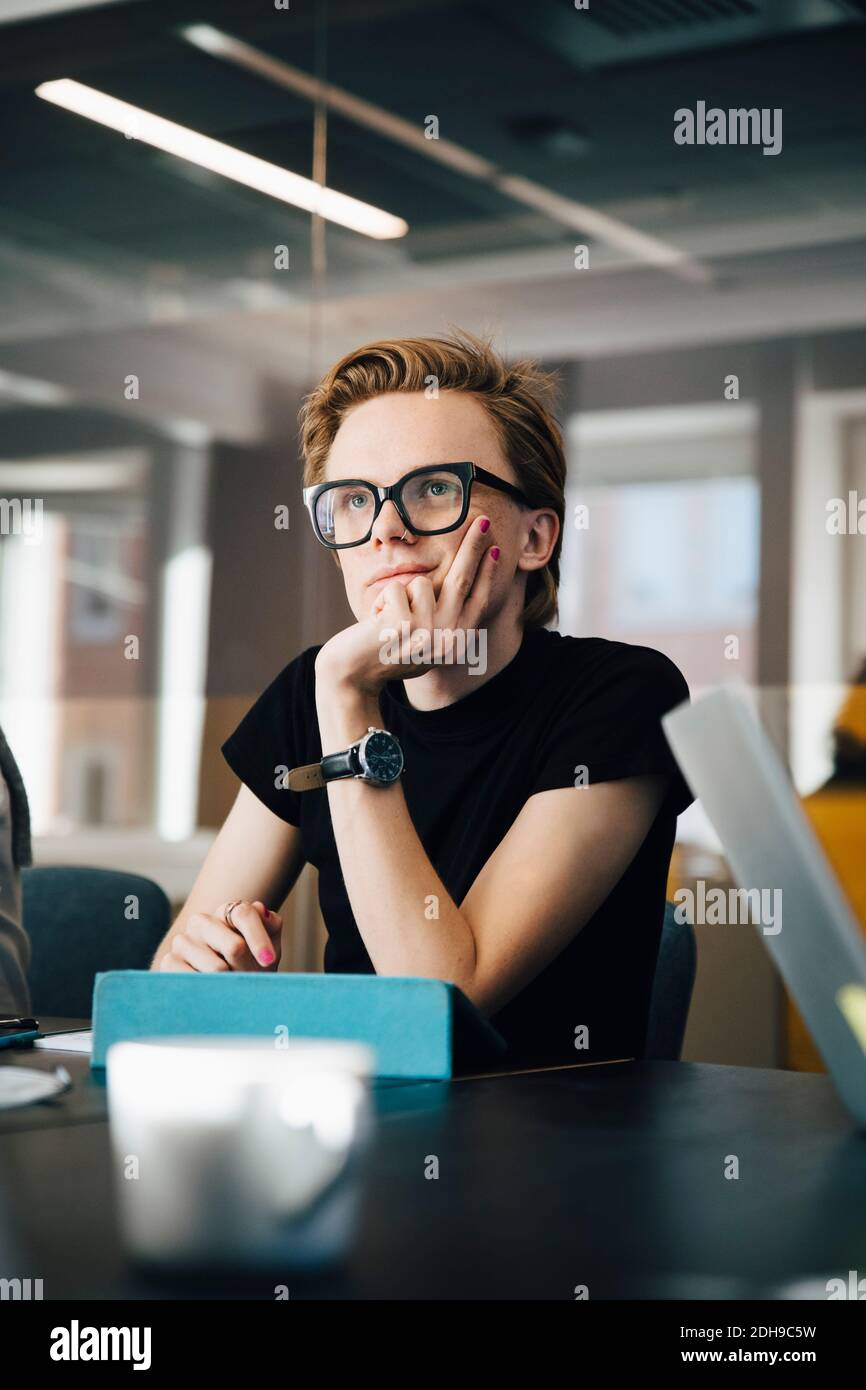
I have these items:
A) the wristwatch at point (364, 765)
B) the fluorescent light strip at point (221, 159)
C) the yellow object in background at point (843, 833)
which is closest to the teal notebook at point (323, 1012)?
the wristwatch at point (364, 765)

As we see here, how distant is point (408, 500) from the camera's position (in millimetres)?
1602

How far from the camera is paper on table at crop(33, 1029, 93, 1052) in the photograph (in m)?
1.26

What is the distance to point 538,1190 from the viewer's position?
0.72m

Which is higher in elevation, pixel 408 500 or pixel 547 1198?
pixel 408 500

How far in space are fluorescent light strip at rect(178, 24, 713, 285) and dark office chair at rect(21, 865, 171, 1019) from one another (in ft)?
6.91

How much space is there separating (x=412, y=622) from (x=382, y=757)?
17cm

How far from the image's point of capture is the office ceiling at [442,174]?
3.35 m

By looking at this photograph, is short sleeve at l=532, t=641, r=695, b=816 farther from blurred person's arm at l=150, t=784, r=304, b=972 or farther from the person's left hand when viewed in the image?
blurred person's arm at l=150, t=784, r=304, b=972

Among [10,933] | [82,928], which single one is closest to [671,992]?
[10,933]

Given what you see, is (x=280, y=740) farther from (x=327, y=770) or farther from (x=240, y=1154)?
Result: (x=240, y=1154)

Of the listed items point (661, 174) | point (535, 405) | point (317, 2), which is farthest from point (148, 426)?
point (535, 405)

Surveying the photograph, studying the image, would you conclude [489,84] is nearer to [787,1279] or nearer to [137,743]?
[137,743]

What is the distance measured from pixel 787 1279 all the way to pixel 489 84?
3.56m

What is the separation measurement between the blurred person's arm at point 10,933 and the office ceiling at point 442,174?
2251 millimetres
